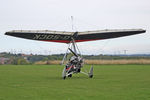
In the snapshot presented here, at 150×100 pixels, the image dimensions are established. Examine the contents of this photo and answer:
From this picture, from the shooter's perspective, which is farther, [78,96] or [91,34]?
[91,34]

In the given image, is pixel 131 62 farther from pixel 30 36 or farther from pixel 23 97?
pixel 23 97

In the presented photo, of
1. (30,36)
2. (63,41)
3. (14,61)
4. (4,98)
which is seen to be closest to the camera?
(4,98)

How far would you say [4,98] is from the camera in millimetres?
10750

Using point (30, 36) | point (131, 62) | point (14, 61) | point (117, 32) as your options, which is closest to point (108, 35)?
point (117, 32)

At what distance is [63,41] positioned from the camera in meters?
22.7

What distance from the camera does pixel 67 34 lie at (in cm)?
2092

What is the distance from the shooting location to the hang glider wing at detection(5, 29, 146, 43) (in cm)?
2020

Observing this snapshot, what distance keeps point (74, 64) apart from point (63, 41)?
2.16m

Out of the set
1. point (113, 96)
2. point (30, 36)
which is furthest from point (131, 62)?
point (113, 96)

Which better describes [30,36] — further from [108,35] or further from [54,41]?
[108,35]

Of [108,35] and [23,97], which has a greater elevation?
[108,35]

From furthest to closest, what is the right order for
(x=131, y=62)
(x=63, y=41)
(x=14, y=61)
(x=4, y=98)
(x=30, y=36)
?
1. (x=14, y=61)
2. (x=131, y=62)
3. (x=63, y=41)
4. (x=30, y=36)
5. (x=4, y=98)

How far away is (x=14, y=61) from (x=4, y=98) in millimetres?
54468

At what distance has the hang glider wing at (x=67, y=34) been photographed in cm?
2020
